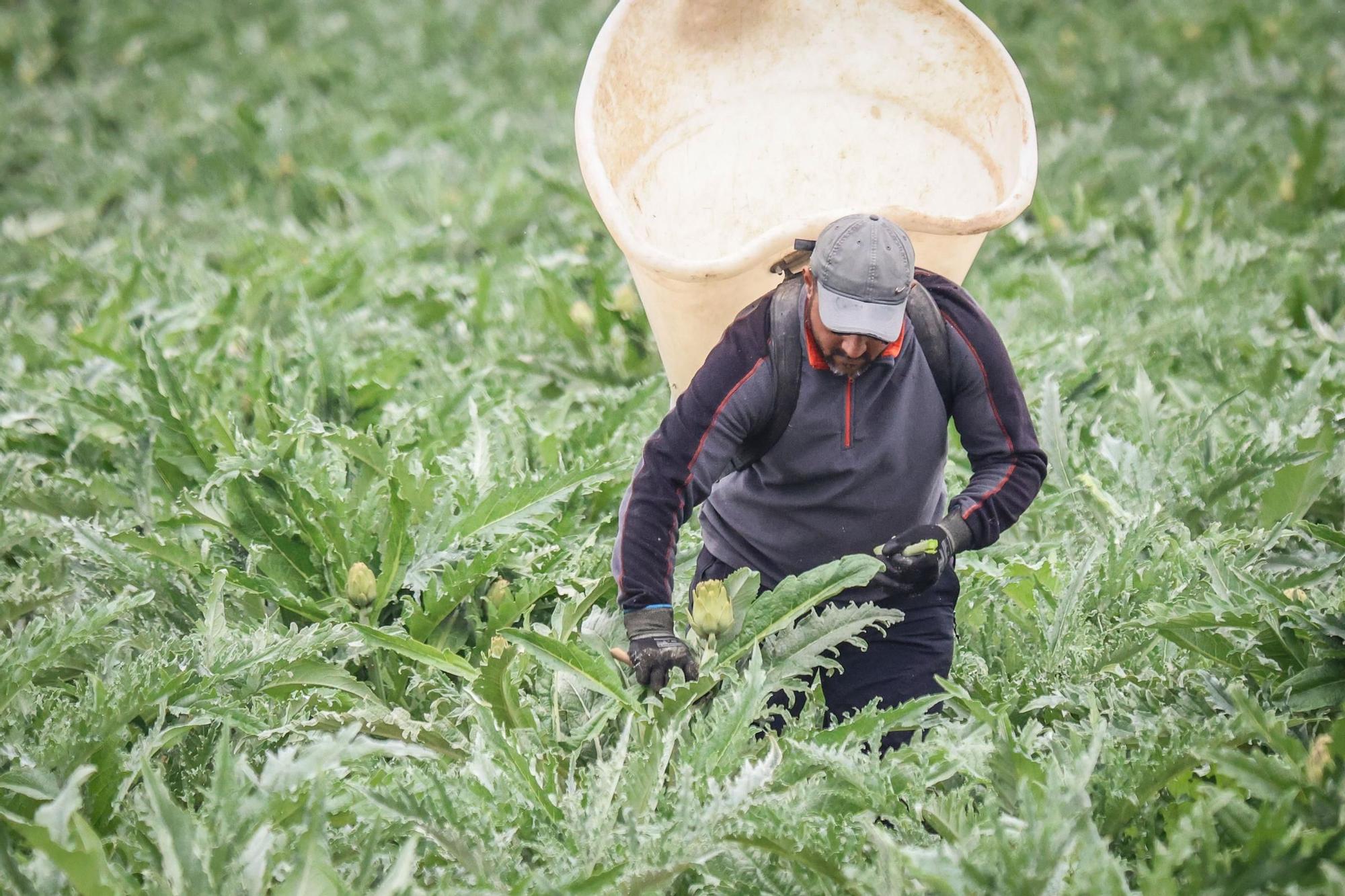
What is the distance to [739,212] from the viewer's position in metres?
3.44

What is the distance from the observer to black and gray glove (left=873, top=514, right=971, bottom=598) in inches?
107

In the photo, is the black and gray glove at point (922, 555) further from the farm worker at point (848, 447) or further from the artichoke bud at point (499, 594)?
the artichoke bud at point (499, 594)

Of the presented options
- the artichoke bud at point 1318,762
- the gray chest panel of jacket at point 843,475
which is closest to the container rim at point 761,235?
the gray chest panel of jacket at point 843,475

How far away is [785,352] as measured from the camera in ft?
8.72

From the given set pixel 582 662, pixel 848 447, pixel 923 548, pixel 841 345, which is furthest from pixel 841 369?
pixel 582 662

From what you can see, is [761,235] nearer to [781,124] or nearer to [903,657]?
[781,124]

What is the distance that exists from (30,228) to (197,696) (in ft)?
14.2

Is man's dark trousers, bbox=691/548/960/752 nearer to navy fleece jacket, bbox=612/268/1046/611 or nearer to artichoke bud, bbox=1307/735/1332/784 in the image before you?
navy fleece jacket, bbox=612/268/1046/611

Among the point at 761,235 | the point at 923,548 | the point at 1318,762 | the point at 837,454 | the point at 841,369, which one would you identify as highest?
the point at 761,235

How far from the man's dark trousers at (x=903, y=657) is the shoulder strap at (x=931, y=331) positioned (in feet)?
1.43

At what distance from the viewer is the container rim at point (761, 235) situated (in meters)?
2.71

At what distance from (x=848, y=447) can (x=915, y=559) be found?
240 mm

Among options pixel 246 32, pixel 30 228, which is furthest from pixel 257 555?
pixel 246 32

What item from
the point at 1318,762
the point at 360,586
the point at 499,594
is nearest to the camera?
the point at 1318,762
